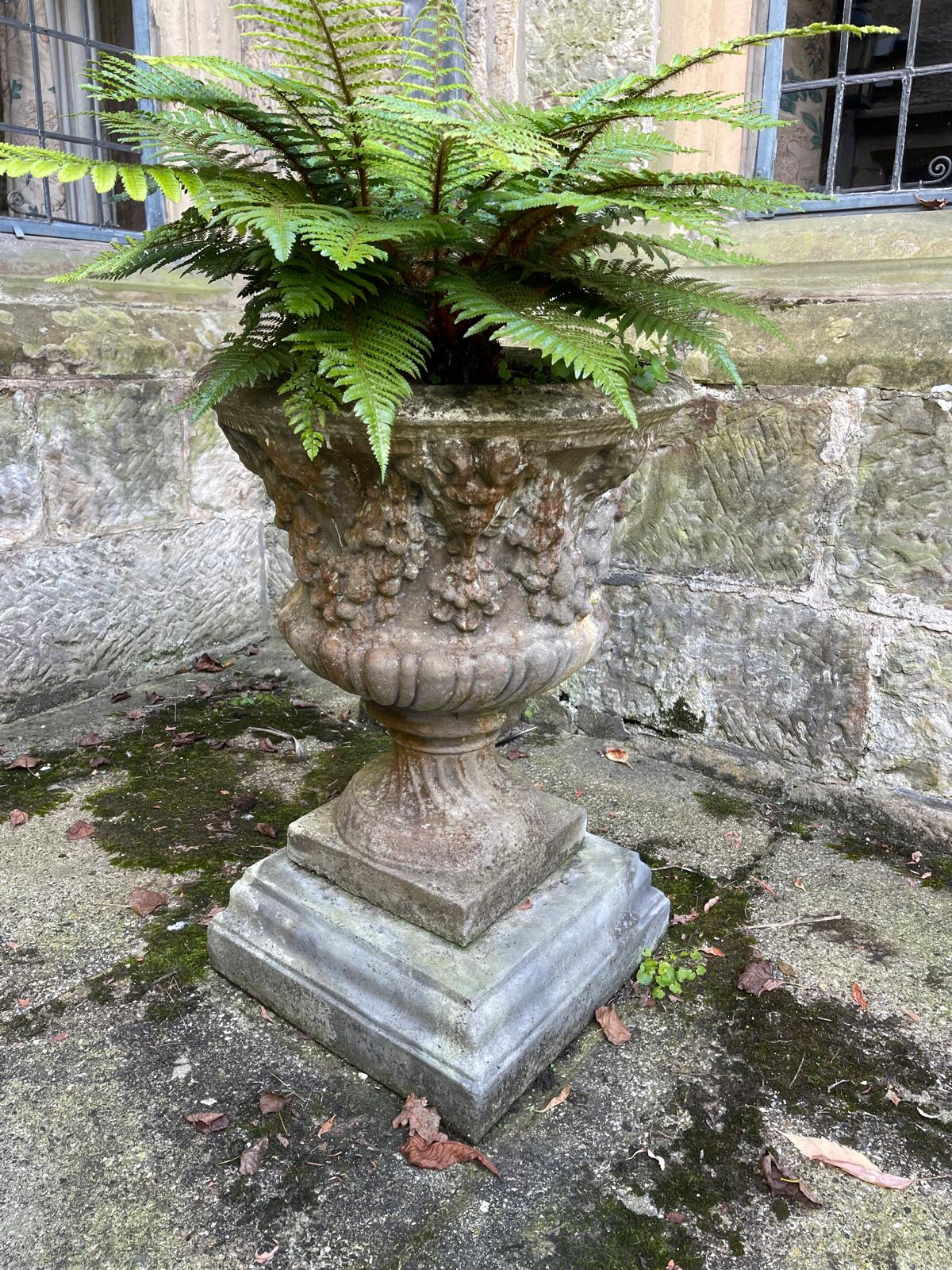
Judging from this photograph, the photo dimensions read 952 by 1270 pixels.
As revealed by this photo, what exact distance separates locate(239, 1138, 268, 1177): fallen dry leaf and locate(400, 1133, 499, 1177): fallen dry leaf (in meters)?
0.21

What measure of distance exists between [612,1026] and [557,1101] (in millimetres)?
211

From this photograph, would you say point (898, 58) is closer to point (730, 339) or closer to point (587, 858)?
point (730, 339)

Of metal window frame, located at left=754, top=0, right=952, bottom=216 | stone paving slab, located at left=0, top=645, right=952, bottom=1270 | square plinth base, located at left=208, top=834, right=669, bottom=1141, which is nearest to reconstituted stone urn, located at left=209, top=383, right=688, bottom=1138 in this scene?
square plinth base, located at left=208, top=834, right=669, bottom=1141

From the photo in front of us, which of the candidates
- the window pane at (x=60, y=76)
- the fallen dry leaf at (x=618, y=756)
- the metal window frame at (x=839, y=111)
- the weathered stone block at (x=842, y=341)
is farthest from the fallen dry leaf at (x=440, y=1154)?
the window pane at (x=60, y=76)

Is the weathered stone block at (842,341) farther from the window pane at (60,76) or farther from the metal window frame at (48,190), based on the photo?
the window pane at (60,76)

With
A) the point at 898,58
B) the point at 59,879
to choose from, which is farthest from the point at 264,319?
the point at 898,58

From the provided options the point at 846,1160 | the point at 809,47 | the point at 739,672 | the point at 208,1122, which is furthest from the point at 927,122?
the point at 208,1122

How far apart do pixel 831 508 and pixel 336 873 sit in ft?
5.03

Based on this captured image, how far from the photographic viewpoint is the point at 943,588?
7.28ft

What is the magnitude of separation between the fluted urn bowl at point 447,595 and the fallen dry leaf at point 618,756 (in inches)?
35.2

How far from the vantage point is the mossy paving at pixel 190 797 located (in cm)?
185

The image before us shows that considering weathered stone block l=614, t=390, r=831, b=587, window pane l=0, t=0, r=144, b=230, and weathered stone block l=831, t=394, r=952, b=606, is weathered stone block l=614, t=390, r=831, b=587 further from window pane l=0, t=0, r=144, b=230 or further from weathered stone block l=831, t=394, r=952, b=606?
window pane l=0, t=0, r=144, b=230

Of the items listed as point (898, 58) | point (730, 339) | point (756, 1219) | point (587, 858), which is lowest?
point (756, 1219)

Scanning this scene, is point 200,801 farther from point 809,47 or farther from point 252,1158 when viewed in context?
point 809,47
